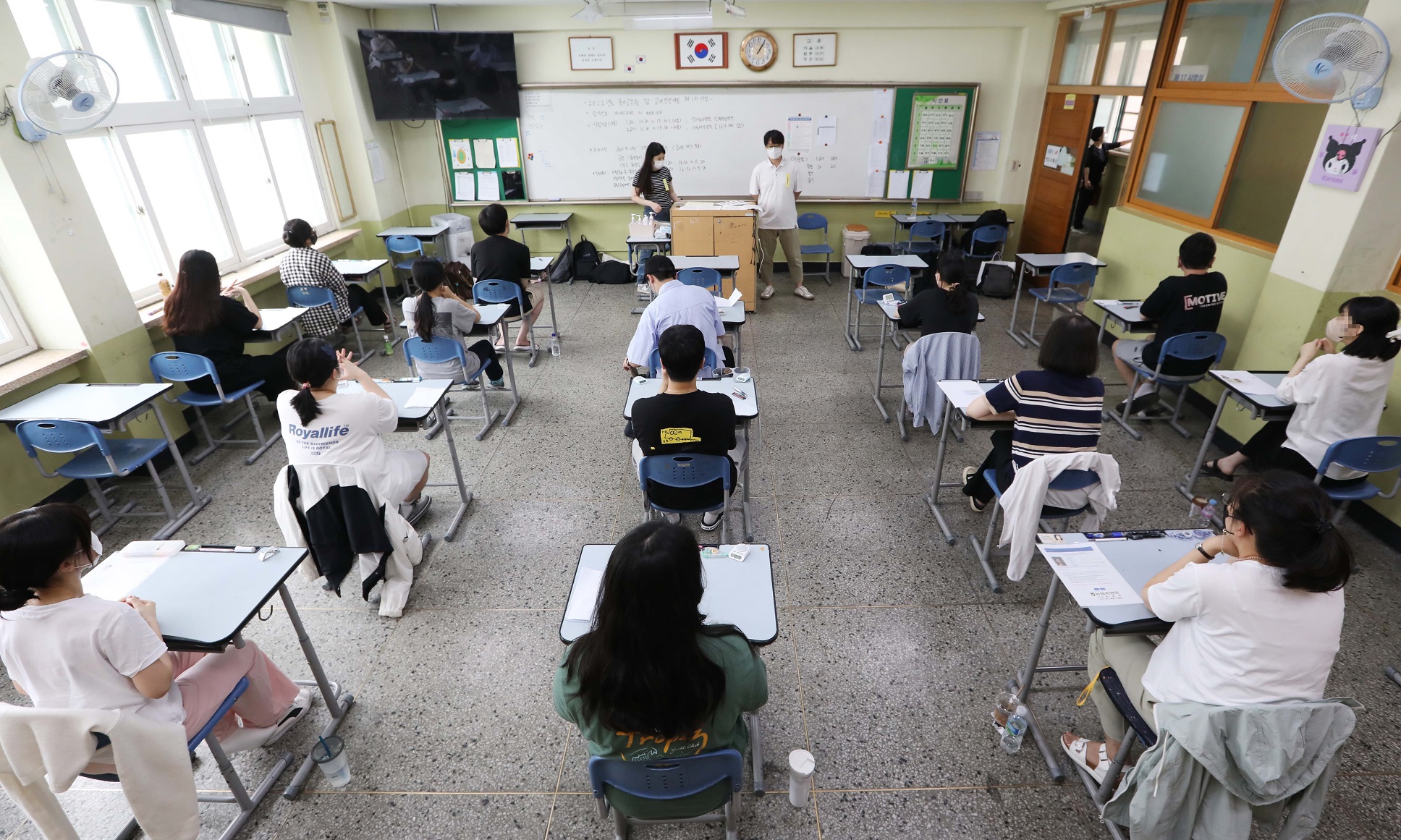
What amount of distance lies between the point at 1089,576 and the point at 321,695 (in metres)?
2.76

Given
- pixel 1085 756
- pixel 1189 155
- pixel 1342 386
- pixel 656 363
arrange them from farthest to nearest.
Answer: pixel 1189 155
pixel 656 363
pixel 1342 386
pixel 1085 756

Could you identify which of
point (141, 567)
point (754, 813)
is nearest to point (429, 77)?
point (141, 567)

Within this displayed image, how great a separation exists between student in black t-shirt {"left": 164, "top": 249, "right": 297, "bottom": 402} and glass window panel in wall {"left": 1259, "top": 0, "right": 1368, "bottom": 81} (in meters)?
6.27

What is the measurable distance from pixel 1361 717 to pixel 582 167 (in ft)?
24.1

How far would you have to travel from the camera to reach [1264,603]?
1.53 meters

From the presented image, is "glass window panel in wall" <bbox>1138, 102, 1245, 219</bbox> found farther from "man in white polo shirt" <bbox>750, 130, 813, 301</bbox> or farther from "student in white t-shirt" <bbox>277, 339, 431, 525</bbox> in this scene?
"student in white t-shirt" <bbox>277, 339, 431, 525</bbox>

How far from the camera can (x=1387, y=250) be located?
135 inches

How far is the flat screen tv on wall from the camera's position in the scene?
21.5ft

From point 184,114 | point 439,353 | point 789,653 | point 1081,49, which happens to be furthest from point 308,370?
point 1081,49

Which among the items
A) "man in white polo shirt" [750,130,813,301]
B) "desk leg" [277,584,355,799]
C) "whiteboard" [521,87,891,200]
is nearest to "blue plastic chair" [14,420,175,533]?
"desk leg" [277,584,355,799]

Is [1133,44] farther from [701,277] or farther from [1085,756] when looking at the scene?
[1085,756]

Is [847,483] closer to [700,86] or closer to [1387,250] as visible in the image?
[1387,250]

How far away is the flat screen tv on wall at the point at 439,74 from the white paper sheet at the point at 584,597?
6.49 meters

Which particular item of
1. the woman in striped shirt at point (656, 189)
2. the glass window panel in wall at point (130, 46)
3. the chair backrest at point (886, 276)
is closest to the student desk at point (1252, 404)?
the chair backrest at point (886, 276)
